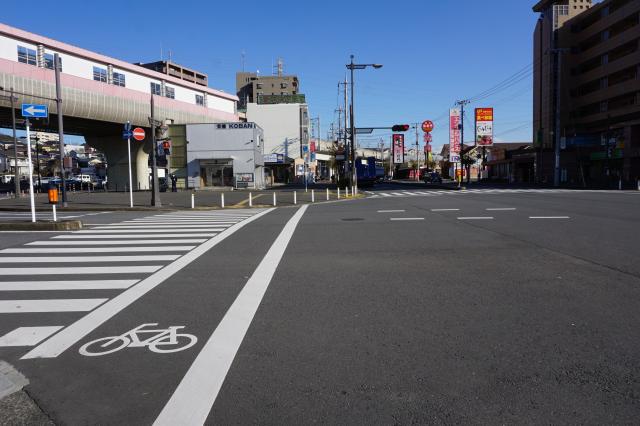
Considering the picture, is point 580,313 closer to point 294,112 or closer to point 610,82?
point 610,82

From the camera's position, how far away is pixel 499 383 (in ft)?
12.8

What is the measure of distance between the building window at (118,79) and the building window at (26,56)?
380 inches

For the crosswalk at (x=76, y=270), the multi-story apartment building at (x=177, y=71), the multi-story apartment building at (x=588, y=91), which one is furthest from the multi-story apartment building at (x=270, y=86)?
the crosswalk at (x=76, y=270)

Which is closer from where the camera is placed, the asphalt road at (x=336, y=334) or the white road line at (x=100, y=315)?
the asphalt road at (x=336, y=334)

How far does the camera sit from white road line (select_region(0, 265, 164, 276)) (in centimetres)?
855

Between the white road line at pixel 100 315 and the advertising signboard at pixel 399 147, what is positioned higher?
the advertising signboard at pixel 399 147

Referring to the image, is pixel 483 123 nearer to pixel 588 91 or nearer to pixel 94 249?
pixel 588 91

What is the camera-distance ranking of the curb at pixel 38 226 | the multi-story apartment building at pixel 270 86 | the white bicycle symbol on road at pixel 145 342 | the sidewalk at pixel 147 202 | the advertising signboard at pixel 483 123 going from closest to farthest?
the white bicycle symbol on road at pixel 145 342
the curb at pixel 38 226
the sidewalk at pixel 147 202
the advertising signboard at pixel 483 123
the multi-story apartment building at pixel 270 86

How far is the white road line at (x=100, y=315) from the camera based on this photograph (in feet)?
16.0

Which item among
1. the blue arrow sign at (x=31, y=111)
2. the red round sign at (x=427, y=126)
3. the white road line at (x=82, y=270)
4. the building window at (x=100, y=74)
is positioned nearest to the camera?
the white road line at (x=82, y=270)

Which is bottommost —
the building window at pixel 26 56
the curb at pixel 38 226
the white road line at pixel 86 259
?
the white road line at pixel 86 259

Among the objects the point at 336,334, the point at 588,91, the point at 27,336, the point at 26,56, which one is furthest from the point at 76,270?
the point at 588,91

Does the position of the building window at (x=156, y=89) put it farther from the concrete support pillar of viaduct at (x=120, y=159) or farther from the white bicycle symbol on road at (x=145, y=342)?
the white bicycle symbol on road at (x=145, y=342)

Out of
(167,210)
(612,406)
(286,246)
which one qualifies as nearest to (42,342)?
(612,406)
